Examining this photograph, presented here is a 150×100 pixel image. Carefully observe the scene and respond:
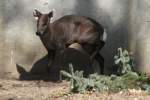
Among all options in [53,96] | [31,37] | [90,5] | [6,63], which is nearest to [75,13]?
[90,5]

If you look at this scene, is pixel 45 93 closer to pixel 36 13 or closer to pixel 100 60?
pixel 36 13

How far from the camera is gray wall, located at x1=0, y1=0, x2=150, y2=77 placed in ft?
33.4

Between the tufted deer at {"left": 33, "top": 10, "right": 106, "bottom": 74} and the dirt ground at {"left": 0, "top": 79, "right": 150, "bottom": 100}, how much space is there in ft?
2.53

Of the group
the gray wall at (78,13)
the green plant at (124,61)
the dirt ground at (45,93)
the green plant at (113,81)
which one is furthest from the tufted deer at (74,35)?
the green plant at (124,61)

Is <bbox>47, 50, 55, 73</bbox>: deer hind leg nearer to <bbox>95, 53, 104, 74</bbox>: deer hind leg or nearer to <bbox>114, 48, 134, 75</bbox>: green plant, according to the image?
<bbox>95, 53, 104, 74</bbox>: deer hind leg

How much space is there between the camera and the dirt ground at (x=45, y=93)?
7840 mm

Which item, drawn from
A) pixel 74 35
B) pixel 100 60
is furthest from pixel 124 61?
pixel 74 35

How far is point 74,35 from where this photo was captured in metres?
10.2

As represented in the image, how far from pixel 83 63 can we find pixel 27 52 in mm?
1132

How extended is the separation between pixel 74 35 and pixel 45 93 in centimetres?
192

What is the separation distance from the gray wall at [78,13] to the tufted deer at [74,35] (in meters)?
0.24

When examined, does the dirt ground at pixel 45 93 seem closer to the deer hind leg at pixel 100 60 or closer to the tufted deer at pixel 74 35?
the tufted deer at pixel 74 35

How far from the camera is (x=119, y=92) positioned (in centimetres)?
806

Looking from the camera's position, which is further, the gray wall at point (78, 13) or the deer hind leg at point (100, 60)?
the deer hind leg at point (100, 60)
